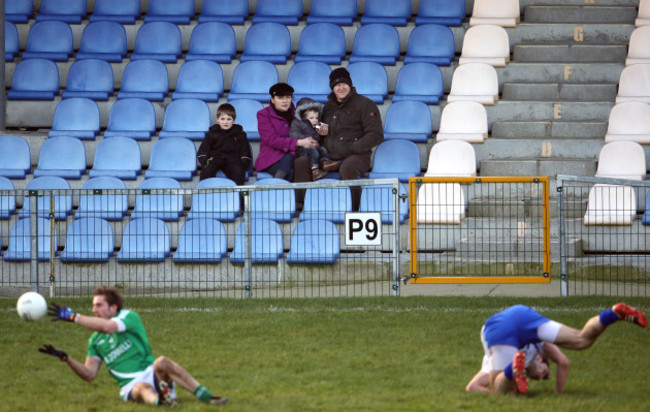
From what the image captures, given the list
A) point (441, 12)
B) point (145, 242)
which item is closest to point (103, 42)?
point (441, 12)

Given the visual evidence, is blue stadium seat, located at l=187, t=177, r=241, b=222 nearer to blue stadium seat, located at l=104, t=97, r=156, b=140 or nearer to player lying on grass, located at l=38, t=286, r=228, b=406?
blue stadium seat, located at l=104, t=97, r=156, b=140

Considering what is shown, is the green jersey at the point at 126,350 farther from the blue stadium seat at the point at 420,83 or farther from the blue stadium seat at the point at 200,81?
the blue stadium seat at the point at 200,81

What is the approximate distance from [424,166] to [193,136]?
11.6 ft

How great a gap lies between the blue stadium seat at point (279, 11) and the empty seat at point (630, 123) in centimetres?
599

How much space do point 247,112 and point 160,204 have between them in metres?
2.56

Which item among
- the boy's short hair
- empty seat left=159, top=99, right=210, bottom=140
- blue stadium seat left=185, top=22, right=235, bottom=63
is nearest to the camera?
the boy's short hair

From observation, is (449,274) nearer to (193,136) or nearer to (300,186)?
(300,186)

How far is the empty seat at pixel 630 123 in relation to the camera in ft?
52.0

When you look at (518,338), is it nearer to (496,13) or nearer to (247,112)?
(247,112)

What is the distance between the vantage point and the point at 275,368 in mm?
9008

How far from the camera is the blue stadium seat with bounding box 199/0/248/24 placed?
19.3 m

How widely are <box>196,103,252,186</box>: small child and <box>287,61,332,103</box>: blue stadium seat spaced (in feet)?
6.41

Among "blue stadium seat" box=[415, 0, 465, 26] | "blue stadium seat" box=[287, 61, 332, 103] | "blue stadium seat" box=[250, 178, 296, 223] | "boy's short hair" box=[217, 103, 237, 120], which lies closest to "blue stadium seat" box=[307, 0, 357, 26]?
"blue stadium seat" box=[415, 0, 465, 26]

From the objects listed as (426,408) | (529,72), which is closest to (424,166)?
(529,72)
